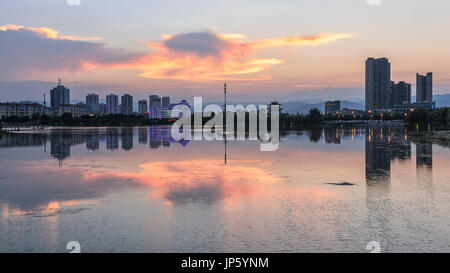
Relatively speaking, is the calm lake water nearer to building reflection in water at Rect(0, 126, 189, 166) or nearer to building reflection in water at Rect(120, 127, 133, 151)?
building reflection in water at Rect(0, 126, 189, 166)

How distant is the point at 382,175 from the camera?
23.1 metres

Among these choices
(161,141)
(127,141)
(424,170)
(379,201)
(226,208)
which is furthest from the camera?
(161,141)

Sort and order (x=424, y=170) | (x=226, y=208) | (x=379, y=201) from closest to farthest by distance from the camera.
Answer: (x=226, y=208) < (x=379, y=201) < (x=424, y=170)

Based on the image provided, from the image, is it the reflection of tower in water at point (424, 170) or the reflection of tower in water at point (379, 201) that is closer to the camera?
the reflection of tower in water at point (379, 201)

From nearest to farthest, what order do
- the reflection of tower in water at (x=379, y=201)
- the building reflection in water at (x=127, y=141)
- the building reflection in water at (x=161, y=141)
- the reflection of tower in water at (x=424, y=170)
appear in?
the reflection of tower in water at (x=379, y=201) → the reflection of tower in water at (x=424, y=170) → the building reflection in water at (x=127, y=141) → the building reflection in water at (x=161, y=141)

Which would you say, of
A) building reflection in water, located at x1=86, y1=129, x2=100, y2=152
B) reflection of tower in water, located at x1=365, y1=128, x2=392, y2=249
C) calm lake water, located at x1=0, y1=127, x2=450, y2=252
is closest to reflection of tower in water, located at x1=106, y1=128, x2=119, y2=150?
building reflection in water, located at x1=86, y1=129, x2=100, y2=152

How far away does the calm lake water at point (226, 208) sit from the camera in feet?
37.3

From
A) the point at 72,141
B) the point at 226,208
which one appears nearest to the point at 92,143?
the point at 72,141

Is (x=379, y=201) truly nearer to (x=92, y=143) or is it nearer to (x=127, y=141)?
(x=92, y=143)

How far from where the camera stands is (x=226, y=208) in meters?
15.2

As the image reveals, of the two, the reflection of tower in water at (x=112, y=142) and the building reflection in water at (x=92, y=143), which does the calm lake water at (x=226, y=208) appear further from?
the reflection of tower in water at (x=112, y=142)

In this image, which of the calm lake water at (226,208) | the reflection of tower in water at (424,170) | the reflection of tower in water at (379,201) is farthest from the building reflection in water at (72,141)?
the reflection of tower in water at (424,170)
